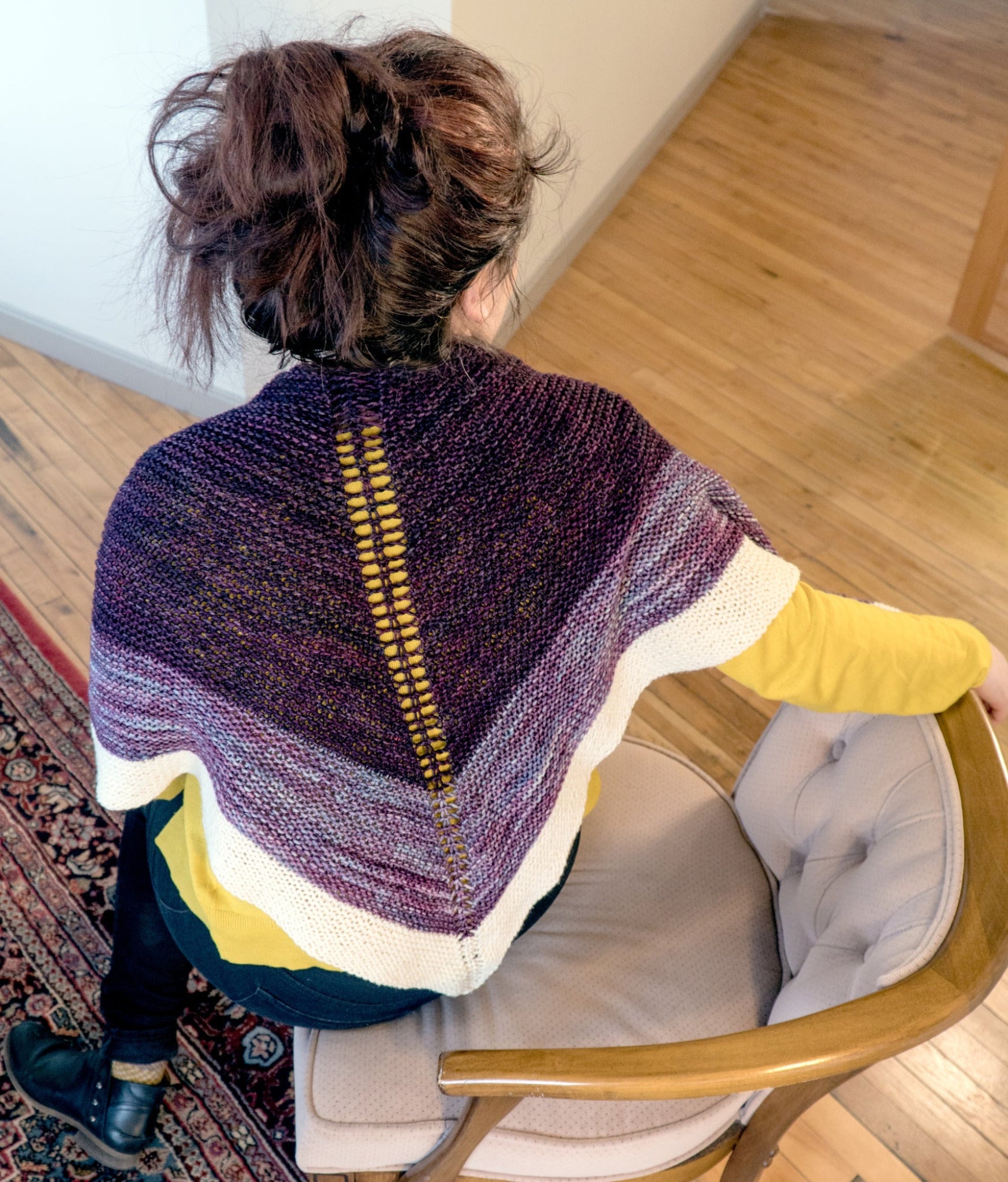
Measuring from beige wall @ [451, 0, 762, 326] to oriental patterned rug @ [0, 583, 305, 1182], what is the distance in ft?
4.53

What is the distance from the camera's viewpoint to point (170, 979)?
1.16 metres

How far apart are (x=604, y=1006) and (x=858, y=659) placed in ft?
1.31

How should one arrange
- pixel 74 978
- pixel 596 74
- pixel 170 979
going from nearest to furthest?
pixel 170 979 → pixel 74 978 → pixel 596 74

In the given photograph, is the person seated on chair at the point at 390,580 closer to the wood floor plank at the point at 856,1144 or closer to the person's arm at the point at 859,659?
the person's arm at the point at 859,659

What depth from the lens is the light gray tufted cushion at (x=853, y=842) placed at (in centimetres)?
80

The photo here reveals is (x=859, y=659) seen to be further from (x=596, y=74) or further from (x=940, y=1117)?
(x=596, y=74)

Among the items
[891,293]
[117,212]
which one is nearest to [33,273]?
[117,212]

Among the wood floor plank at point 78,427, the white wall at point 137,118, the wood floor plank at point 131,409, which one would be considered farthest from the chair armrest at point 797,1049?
the wood floor plank at point 131,409

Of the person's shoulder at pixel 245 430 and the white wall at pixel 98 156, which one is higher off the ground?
the person's shoulder at pixel 245 430

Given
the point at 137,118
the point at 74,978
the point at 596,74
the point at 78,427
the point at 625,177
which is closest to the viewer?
the point at 74,978

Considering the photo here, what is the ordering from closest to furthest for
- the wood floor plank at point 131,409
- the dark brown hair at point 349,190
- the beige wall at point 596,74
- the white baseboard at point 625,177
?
the dark brown hair at point 349,190
the beige wall at point 596,74
the wood floor plank at point 131,409
the white baseboard at point 625,177

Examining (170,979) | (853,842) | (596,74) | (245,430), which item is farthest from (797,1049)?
(596,74)

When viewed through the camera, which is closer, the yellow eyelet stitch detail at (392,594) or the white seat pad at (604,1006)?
the yellow eyelet stitch detail at (392,594)

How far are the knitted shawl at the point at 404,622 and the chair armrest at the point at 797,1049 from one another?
18 cm
